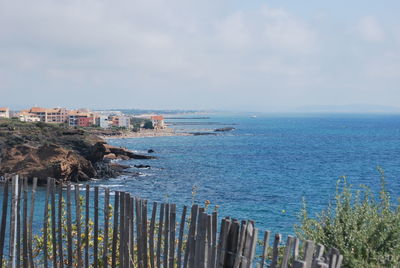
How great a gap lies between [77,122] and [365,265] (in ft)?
428

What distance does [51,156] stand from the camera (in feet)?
127

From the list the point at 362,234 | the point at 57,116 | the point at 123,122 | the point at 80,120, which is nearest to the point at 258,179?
the point at 362,234

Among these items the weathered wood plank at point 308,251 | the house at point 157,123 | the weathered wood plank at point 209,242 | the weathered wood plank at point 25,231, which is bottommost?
the house at point 157,123

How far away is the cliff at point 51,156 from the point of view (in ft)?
125

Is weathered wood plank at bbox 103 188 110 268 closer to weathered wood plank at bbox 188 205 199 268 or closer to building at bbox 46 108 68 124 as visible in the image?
weathered wood plank at bbox 188 205 199 268

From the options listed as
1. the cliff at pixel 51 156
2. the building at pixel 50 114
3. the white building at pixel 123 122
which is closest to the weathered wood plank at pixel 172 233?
the cliff at pixel 51 156

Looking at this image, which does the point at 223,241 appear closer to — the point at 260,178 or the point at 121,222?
the point at 121,222

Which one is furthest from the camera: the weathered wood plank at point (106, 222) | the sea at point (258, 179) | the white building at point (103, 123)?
the white building at point (103, 123)

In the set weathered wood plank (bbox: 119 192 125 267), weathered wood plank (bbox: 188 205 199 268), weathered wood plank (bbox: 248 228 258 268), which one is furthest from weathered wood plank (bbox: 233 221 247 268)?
weathered wood plank (bbox: 119 192 125 267)

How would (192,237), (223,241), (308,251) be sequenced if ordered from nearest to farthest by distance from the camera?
(308,251) < (223,241) < (192,237)

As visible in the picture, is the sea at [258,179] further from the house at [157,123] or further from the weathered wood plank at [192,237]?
the house at [157,123]

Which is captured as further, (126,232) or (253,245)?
(126,232)

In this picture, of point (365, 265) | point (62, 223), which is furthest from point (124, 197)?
point (365, 265)

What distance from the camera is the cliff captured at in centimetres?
3812
